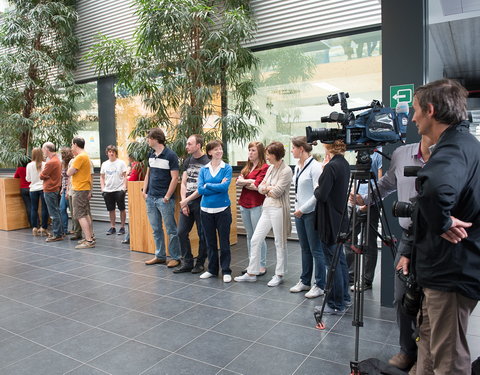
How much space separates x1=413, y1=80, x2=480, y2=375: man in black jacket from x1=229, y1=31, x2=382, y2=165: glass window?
436 centimetres

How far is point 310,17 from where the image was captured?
6168 mm

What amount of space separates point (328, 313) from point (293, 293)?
579 mm

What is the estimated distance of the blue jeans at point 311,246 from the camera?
12.7 ft

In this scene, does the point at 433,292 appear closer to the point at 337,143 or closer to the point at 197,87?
the point at 337,143

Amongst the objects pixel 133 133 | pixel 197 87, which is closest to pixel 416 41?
pixel 197 87

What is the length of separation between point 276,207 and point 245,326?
1.34 meters

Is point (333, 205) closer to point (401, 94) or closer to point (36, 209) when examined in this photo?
point (401, 94)

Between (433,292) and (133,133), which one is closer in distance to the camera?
(433,292)

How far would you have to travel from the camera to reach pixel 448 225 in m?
1.64

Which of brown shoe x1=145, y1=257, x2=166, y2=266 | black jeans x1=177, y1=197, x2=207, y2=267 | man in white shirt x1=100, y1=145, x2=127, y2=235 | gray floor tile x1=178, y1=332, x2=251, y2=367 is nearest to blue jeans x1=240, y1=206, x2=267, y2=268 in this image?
black jeans x1=177, y1=197, x2=207, y2=267

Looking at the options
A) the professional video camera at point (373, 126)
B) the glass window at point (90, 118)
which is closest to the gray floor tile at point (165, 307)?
the professional video camera at point (373, 126)

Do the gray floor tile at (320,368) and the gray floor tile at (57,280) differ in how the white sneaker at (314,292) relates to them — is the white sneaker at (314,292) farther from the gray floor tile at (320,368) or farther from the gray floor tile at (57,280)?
the gray floor tile at (57,280)

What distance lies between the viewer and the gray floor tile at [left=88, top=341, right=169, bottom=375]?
269cm

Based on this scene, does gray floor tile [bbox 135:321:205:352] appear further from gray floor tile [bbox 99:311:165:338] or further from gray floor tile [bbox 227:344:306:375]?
gray floor tile [bbox 227:344:306:375]
